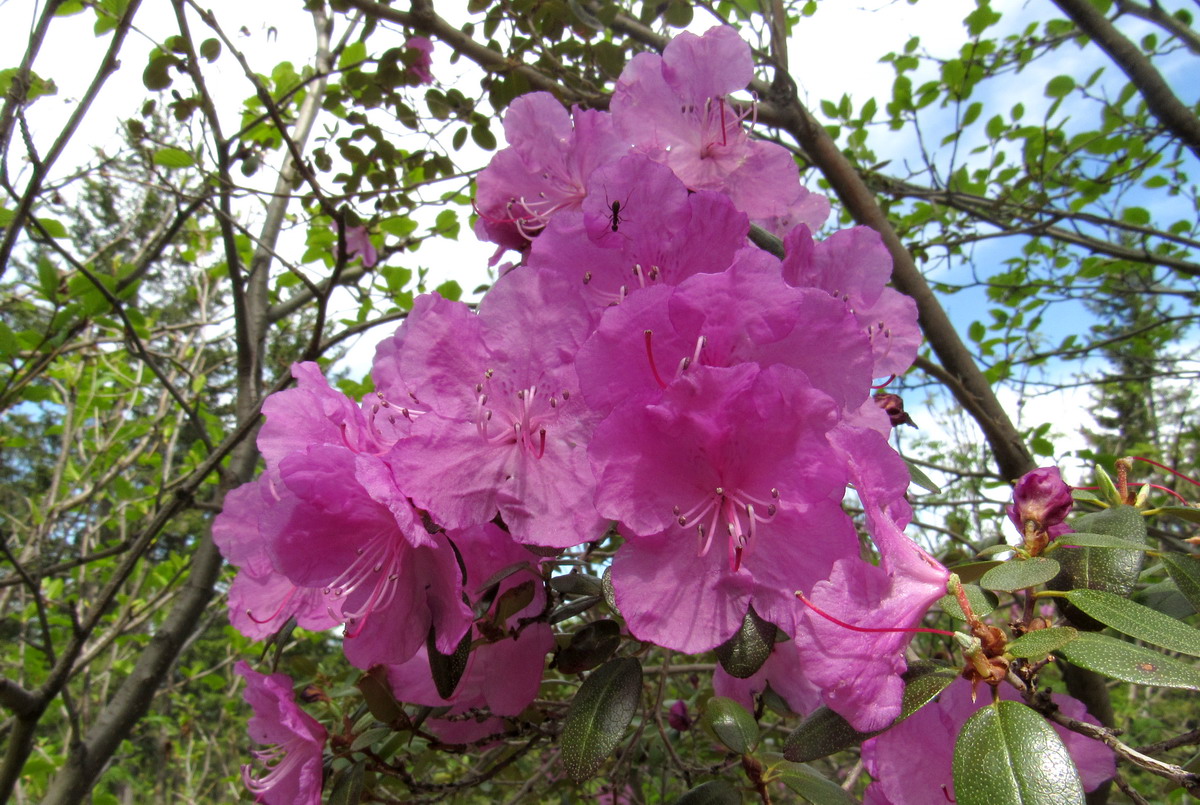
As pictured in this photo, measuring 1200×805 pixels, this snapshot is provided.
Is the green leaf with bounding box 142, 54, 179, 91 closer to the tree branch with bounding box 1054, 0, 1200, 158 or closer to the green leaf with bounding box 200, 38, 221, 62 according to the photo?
the green leaf with bounding box 200, 38, 221, 62

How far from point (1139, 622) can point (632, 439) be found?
464 millimetres

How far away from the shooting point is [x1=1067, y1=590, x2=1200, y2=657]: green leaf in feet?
1.91

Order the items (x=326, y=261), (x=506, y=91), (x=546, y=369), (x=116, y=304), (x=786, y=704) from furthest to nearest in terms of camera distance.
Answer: (x=326, y=261) < (x=116, y=304) < (x=506, y=91) < (x=786, y=704) < (x=546, y=369)

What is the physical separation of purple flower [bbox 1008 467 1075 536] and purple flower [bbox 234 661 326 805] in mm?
943

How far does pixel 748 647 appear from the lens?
724 mm

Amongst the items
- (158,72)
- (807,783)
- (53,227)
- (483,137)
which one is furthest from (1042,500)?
(53,227)

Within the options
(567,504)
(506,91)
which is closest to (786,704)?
(567,504)

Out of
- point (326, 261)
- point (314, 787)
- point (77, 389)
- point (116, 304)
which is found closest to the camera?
point (314, 787)

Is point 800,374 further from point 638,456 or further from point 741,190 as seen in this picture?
point 741,190

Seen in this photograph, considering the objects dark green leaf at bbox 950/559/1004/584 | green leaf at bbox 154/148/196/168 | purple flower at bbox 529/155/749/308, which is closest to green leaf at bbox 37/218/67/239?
green leaf at bbox 154/148/196/168

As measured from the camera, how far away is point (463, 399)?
0.82 m

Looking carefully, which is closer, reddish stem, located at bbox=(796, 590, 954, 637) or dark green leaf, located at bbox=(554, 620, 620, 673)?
reddish stem, located at bbox=(796, 590, 954, 637)

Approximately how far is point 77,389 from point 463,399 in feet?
11.2

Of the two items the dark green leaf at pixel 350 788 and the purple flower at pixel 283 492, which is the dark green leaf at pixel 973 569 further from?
the dark green leaf at pixel 350 788
